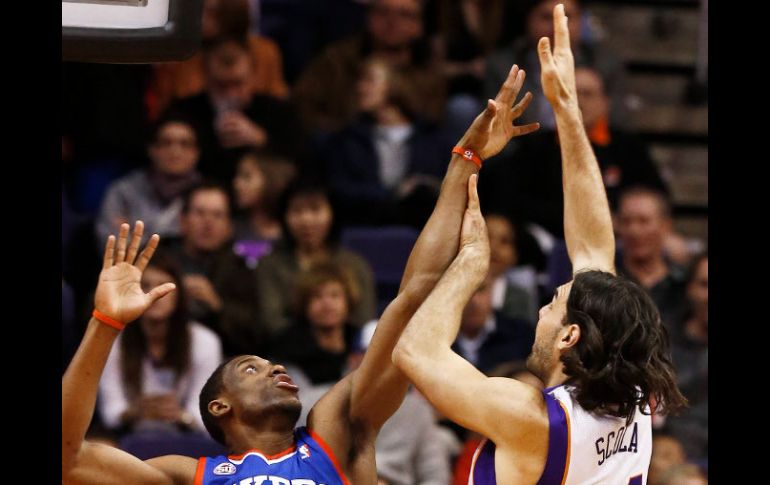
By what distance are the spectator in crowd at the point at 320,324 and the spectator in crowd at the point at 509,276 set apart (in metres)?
0.96

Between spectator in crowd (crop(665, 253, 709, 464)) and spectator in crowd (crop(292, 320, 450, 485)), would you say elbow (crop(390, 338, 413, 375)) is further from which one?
spectator in crowd (crop(665, 253, 709, 464))

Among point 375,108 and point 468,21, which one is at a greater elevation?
point 468,21

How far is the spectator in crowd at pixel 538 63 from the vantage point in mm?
8570

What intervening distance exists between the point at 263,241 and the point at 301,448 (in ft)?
12.4

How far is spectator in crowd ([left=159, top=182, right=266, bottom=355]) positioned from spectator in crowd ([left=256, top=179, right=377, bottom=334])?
4.1 inches

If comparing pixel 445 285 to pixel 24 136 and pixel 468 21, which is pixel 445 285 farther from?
pixel 468 21

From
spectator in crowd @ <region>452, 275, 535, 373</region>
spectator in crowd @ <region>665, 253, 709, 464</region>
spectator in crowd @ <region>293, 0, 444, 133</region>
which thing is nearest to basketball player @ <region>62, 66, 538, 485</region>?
spectator in crowd @ <region>452, 275, 535, 373</region>

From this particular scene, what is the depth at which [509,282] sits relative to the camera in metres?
7.86

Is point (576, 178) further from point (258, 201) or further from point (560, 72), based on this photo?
point (258, 201)

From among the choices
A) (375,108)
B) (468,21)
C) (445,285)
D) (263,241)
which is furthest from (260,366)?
(468,21)

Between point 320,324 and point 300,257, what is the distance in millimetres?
622

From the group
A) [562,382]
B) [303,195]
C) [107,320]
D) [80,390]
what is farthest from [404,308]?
[303,195]

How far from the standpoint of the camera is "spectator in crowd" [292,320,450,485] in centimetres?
648

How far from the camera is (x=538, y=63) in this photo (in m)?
8.62
